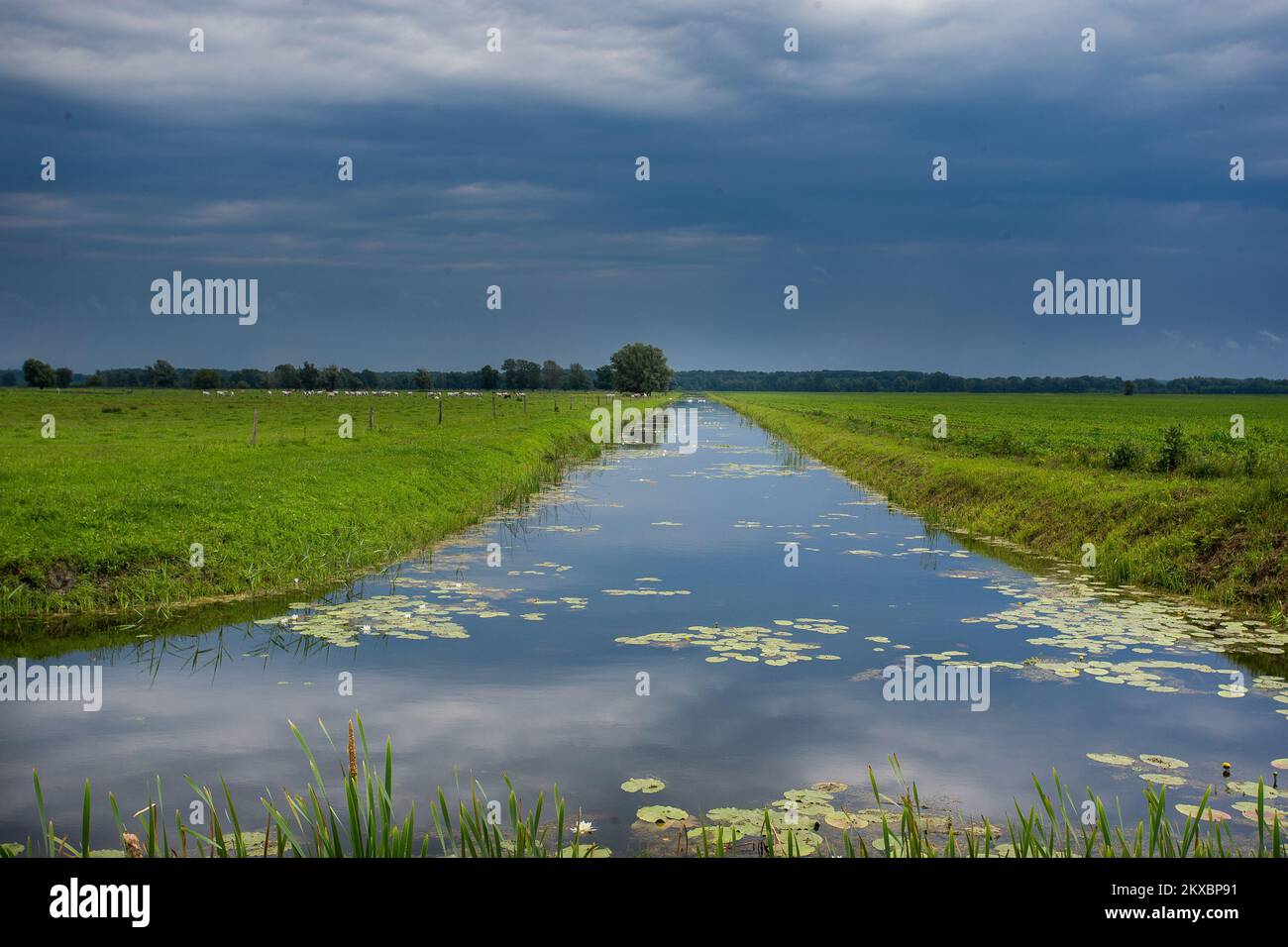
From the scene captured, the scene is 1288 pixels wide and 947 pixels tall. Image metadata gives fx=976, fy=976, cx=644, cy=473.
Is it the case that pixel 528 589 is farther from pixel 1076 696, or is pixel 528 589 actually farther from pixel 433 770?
pixel 1076 696

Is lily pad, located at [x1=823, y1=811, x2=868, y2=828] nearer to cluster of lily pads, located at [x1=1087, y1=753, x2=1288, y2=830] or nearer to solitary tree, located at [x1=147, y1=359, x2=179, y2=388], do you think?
cluster of lily pads, located at [x1=1087, y1=753, x2=1288, y2=830]

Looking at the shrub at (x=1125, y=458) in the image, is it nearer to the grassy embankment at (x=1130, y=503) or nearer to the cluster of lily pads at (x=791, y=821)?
the grassy embankment at (x=1130, y=503)

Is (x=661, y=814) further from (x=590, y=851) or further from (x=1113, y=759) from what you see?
(x=1113, y=759)

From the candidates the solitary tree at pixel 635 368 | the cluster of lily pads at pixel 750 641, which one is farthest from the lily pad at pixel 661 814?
the solitary tree at pixel 635 368

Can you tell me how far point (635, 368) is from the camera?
556ft

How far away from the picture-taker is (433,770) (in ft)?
27.2

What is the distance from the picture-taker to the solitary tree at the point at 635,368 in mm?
169375

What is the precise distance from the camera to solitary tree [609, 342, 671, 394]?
16938 cm

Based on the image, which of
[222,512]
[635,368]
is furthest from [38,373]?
[222,512]

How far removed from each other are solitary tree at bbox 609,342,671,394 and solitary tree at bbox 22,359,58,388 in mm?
85418

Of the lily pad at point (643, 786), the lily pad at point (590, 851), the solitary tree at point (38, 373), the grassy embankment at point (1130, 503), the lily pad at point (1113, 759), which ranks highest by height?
the solitary tree at point (38, 373)

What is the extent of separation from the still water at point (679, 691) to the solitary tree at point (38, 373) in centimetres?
14086

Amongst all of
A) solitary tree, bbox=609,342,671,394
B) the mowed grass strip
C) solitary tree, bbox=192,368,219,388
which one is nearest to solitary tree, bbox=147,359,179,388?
solitary tree, bbox=192,368,219,388

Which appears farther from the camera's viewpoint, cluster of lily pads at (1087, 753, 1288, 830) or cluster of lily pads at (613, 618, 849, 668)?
cluster of lily pads at (613, 618, 849, 668)
